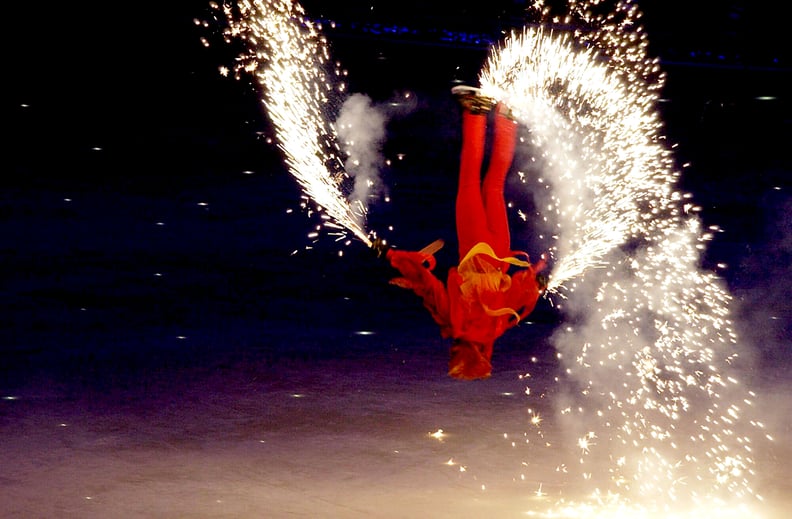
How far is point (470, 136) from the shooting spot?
338 centimetres

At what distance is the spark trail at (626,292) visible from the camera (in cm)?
425

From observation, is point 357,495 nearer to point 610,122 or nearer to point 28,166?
point 610,122

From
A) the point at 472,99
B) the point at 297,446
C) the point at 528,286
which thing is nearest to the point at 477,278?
the point at 528,286

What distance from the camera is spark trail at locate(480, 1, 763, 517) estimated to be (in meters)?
4.25

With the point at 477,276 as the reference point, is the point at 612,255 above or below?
below

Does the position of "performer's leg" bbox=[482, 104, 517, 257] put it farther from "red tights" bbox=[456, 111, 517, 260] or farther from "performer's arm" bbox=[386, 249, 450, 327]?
"performer's arm" bbox=[386, 249, 450, 327]

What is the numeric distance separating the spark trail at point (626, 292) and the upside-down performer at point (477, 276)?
21 cm

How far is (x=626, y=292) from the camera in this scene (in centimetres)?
810

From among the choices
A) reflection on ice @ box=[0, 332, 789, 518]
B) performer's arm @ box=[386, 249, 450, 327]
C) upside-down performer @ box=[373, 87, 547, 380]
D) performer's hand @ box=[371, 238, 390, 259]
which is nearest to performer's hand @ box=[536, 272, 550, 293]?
upside-down performer @ box=[373, 87, 547, 380]

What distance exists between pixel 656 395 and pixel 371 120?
391cm

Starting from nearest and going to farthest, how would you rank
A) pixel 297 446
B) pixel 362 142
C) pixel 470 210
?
pixel 470 210
pixel 297 446
pixel 362 142

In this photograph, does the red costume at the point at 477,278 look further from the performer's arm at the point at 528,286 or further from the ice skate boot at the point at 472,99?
the ice skate boot at the point at 472,99

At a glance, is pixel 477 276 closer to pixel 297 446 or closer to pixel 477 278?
pixel 477 278

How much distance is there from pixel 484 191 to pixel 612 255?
484 centimetres
